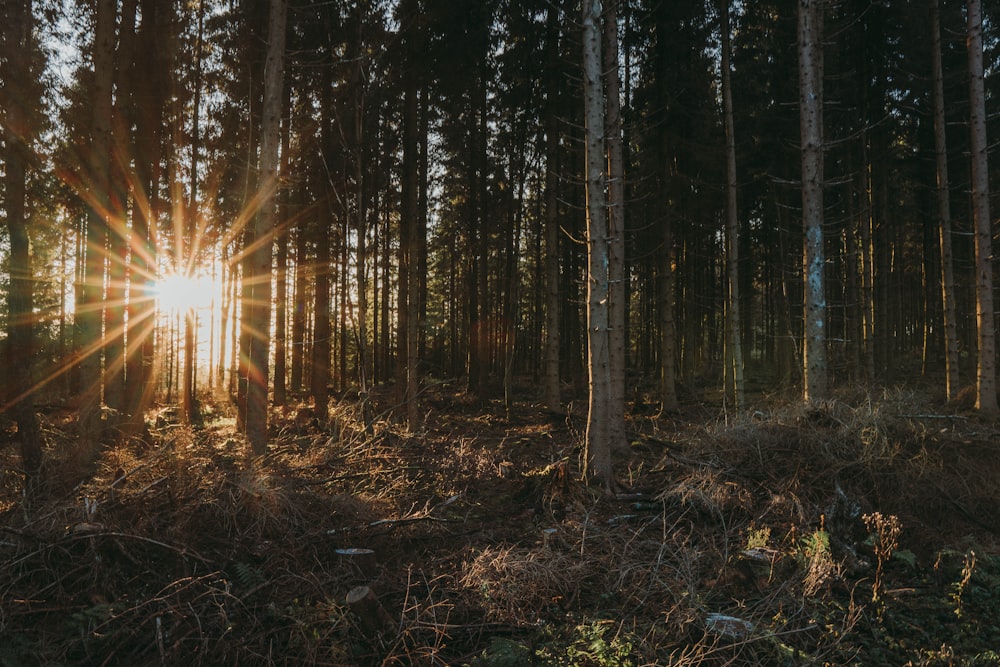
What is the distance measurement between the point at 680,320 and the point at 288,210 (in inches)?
669

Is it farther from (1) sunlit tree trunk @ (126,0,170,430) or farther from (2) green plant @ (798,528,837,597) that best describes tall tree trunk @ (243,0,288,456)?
(2) green plant @ (798,528,837,597)

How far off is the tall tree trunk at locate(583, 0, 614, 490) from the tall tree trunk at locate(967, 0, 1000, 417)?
1040 cm

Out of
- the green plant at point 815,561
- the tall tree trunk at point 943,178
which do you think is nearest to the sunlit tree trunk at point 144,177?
the green plant at point 815,561

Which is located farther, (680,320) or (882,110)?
(680,320)

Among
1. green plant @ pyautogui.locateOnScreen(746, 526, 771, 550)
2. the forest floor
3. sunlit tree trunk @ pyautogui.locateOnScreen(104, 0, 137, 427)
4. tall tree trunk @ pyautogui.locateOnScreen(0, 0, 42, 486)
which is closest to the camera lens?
the forest floor

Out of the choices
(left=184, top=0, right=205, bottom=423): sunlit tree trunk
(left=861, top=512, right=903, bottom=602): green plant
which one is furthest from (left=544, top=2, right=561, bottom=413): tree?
(left=184, top=0, right=205, bottom=423): sunlit tree trunk

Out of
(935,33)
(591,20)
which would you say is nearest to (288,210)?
(591,20)

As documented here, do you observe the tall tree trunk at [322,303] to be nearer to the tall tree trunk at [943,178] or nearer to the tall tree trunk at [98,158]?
the tall tree trunk at [98,158]

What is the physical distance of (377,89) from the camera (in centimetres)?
1316

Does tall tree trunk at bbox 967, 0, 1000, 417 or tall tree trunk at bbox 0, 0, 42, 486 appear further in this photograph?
tall tree trunk at bbox 967, 0, 1000, 417

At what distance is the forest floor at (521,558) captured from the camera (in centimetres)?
367

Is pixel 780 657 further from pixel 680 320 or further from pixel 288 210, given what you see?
pixel 680 320

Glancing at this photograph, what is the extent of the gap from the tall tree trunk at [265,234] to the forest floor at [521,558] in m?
0.96

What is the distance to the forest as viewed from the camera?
13.1ft
